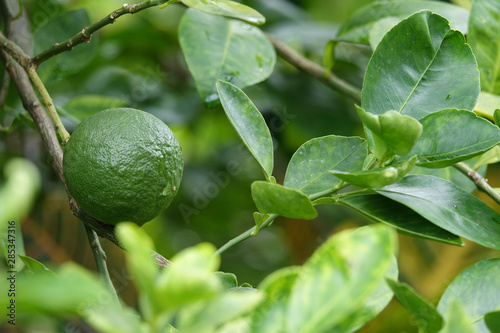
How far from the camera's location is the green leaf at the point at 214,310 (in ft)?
1.03

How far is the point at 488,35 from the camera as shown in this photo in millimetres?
799

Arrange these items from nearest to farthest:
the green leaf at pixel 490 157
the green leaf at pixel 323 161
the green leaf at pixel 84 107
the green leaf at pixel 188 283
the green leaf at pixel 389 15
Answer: the green leaf at pixel 188 283 < the green leaf at pixel 323 161 < the green leaf at pixel 490 157 < the green leaf at pixel 389 15 < the green leaf at pixel 84 107

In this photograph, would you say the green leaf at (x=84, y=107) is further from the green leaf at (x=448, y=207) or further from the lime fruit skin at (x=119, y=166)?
the green leaf at (x=448, y=207)

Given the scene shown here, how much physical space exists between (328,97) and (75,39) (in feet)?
2.80

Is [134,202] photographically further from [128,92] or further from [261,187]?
[128,92]

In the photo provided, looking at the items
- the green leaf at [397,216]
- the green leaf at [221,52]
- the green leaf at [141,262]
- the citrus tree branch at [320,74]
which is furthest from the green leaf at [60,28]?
the green leaf at [141,262]

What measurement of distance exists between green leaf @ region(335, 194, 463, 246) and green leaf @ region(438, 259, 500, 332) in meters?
0.05

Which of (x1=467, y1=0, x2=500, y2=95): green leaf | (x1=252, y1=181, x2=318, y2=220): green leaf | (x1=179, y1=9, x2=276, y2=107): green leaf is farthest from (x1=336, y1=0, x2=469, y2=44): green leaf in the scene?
(x1=252, y1=181, x2=318, y2=220): green leaf

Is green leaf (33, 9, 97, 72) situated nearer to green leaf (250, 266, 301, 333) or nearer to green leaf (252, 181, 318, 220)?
green leaf (252, 181, 318, 220)

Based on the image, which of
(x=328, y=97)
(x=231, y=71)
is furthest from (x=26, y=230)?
(x=328, y=97)

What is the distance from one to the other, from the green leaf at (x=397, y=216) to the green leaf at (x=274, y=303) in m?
0.18

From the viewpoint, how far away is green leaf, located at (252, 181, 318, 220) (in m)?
0.47

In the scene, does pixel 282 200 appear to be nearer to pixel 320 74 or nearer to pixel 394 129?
pixel 394 129

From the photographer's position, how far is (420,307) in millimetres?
437
